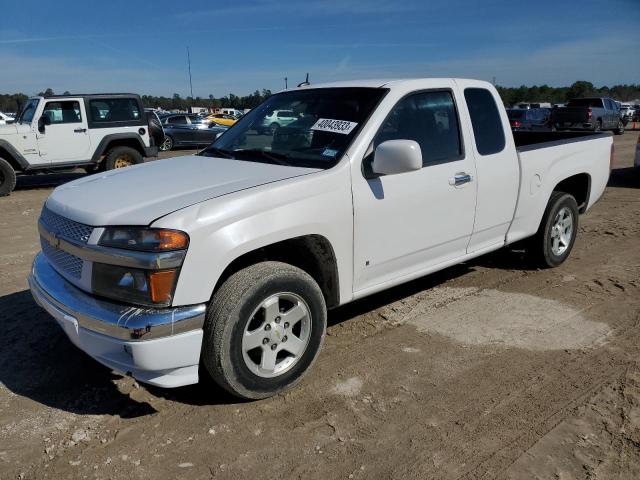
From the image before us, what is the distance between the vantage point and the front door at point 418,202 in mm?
3525

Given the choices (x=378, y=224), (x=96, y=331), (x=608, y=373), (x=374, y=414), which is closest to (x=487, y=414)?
(x=374, y=414)

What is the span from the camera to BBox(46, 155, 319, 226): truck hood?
2850mm

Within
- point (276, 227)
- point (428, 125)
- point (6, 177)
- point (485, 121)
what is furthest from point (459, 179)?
point (6, 177)

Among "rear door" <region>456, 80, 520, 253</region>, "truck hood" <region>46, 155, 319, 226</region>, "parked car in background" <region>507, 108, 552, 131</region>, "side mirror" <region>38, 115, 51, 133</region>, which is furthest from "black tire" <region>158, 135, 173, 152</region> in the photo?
"rear door" <region>456, 80, 520, 253</region>

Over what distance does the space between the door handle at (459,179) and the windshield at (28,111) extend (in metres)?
10.4

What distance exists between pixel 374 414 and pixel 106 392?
162 centimetres

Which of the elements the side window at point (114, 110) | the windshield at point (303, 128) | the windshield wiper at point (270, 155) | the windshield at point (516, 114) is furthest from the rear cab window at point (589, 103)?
the windshield wiper at point (270, 155)

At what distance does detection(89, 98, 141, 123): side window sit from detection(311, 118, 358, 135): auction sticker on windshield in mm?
9783

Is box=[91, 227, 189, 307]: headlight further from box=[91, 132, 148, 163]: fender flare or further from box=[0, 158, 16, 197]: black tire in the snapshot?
box=[91, 132, 148, 163]: fender flare

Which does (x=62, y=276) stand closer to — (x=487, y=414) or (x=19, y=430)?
(x=19, y=430)

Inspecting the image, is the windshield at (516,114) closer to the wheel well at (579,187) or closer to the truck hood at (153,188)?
the wheel well at (579,187)

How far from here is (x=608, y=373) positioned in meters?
3.42

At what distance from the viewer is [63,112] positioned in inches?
460

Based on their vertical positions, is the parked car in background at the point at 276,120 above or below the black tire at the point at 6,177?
above
